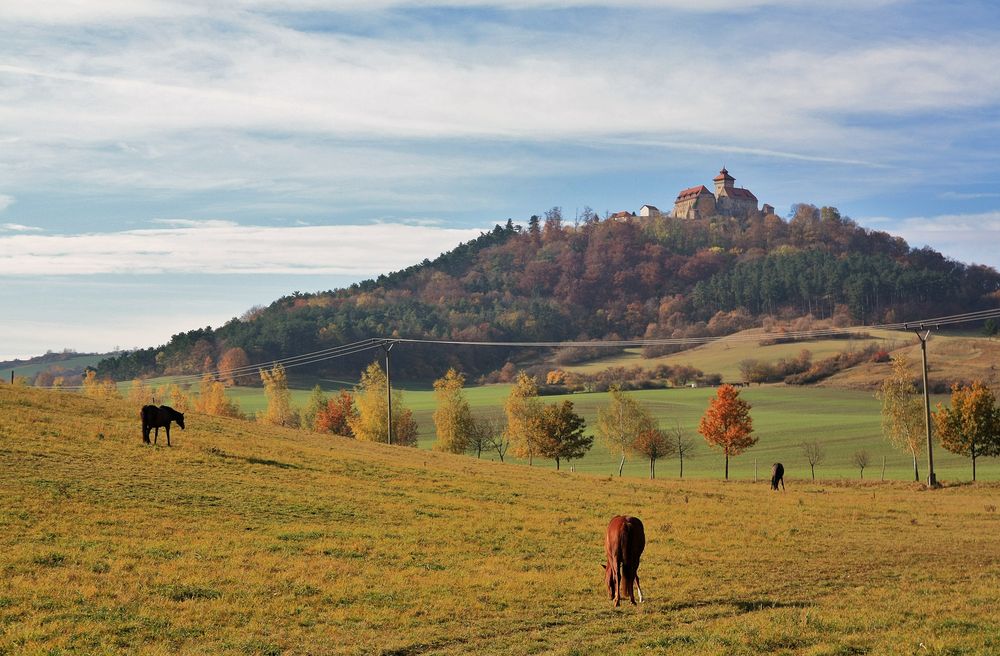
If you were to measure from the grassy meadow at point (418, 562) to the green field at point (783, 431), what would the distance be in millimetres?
43526

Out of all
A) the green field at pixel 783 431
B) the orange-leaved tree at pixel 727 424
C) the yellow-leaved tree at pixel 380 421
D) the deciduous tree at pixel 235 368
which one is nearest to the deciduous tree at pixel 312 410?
the yellow-leaved tree at pixel 380 421

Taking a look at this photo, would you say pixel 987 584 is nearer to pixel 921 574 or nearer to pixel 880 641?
pixel 921 574

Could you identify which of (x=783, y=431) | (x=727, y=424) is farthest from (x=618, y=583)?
(x=783, y=431)

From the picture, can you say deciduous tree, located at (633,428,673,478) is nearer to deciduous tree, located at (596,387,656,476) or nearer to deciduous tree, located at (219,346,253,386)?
deciduous tree, located at (596,387,656,476)

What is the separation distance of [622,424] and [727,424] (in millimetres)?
12395

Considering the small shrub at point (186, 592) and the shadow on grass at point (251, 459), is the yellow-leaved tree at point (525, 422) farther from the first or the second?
the small shrub at point (186, 592)

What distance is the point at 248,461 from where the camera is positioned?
43.6m

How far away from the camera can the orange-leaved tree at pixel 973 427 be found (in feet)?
247

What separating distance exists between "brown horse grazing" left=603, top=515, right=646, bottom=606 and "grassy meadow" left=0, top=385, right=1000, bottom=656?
614mm

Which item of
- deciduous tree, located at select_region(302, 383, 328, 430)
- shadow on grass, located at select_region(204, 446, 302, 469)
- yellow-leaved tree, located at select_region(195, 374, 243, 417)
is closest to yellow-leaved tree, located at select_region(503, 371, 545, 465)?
deciduous tree, located at select_region(302, 383, 328, 430)

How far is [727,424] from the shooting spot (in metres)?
84.4

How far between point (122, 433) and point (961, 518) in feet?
139

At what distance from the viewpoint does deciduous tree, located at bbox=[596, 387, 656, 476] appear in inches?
3634

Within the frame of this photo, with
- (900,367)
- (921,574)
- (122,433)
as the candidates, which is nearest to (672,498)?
(921,574)
